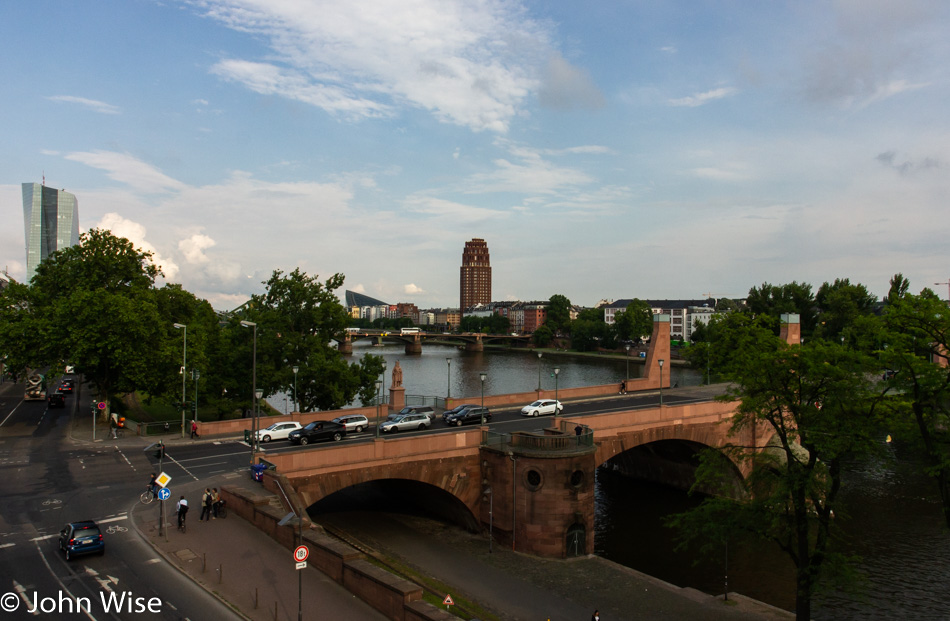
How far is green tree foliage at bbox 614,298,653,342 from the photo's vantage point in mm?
160625

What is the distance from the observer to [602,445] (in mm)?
37500

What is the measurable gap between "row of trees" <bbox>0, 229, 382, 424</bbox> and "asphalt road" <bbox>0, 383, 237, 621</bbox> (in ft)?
29.0

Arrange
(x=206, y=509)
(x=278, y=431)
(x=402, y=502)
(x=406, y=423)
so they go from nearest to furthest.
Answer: (x=206, y=509)
(x=278, y=431)
(x=402, y=502)
(x=406, y=423)

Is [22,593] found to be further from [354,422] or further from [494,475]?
[354,422]

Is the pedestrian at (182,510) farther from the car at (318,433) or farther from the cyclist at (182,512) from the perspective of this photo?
the car at (318,433)

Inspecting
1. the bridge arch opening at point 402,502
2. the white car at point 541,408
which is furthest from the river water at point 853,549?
the bridge arch opening at point 402,502

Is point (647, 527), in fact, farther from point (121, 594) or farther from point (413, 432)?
point (121, 594)

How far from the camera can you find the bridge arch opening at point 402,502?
35.8 meters

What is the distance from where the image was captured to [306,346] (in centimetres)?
5125

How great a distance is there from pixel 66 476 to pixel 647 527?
33107 millimetres

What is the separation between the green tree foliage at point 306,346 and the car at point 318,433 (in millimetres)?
11474

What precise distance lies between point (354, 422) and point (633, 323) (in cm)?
12927

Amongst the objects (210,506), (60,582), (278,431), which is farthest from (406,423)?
(60,582)

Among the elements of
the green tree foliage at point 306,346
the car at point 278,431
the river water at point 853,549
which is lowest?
the river water at point 853,549
